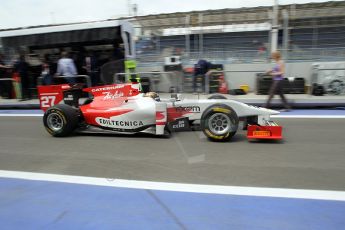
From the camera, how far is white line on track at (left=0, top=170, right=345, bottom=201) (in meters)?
3.85

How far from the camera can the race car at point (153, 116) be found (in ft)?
19.1

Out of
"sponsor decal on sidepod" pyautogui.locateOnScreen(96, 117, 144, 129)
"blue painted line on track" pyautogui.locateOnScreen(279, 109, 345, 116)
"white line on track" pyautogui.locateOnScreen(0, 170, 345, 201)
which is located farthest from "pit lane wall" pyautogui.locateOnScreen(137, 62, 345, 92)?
"white line on track" pyautogui.locateOnScreen(0, 170, 345, 201)

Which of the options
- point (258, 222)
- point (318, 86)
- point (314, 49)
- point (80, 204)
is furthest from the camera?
point (314, 49)

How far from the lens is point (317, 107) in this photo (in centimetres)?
964

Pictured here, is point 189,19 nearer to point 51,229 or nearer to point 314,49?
point 314,49

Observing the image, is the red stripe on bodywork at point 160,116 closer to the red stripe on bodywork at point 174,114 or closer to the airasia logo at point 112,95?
the red stripe on bodywork at point 174,114

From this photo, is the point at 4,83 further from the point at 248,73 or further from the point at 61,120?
the point at 248,73

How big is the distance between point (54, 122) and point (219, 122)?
341 centimetres

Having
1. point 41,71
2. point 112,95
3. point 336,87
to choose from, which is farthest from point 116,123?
point 41,71

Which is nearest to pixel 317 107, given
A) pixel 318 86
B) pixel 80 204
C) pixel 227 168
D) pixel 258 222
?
pixel 318 86

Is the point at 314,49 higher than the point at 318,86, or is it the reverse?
the point at 314,49

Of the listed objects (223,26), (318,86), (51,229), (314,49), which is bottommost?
(51,229)

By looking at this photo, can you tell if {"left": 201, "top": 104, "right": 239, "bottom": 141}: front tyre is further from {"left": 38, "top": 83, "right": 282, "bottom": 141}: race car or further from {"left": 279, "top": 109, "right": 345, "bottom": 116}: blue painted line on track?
{"left": 279, "top": 109, "right": 345, "bottom": 116}: blue painted line on track

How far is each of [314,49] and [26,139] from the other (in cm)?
1229
